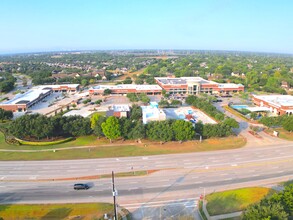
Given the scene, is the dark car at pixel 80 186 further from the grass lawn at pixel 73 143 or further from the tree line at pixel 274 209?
the tree line at pixel 274 209

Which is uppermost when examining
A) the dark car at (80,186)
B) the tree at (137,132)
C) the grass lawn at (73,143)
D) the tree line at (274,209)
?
the tree line at (274,209)

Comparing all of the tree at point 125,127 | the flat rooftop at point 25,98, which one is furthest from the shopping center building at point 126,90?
the tree at point 125,127

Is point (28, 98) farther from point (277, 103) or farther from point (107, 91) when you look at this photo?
point (277, 103)

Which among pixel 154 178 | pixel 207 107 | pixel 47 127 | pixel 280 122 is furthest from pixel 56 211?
pixel 207 107

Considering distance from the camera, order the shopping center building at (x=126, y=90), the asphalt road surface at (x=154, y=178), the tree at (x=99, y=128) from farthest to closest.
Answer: the shopping center building at (x=126, y=90) < the tree at (x=99, y=128) < the asphalt road surface at (x=154, y=178)

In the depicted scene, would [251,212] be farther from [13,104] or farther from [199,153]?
[13,104]

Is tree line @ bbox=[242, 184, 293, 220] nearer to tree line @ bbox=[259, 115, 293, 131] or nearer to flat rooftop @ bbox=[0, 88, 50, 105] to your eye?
tree line @ bbox=[259, 115, 293, 131]

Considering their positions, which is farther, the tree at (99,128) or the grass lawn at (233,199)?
the tree at (99,128)

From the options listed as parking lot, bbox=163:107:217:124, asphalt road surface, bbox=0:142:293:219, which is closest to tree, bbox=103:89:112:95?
parking lot, bbox=163:107:217:124
